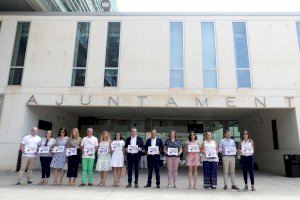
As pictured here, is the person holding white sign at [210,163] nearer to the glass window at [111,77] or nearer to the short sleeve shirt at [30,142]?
the short sleeve shirt at [30,142]

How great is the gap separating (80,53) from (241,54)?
803cm

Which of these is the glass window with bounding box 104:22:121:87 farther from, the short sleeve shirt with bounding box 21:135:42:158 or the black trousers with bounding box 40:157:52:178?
the black trousers with bounding box 40:157:52:178

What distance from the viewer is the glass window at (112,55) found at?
13672mm

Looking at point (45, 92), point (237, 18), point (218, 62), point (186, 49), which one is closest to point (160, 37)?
point (186, 49)

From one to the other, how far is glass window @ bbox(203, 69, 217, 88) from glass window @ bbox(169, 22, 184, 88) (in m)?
1.10

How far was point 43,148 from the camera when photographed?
28.9ft

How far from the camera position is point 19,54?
1415 centimetres

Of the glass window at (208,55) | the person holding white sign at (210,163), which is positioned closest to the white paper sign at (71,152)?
the person holding white sign at (210,163)

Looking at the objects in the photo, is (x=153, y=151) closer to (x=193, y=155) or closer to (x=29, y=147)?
(x=193, y=155)

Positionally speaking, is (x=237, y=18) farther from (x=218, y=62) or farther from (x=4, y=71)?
(x=4, y=71)

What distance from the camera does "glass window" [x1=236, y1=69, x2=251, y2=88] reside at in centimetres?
1335

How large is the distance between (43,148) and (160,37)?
26.4 feet

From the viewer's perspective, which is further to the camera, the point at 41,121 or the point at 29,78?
the point at 41,121

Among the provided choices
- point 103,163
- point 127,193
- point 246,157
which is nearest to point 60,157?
point 103,163
